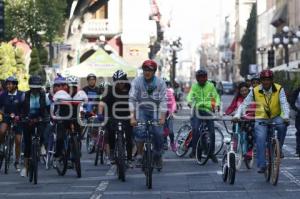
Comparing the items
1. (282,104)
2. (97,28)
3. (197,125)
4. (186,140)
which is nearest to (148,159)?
(282,104)

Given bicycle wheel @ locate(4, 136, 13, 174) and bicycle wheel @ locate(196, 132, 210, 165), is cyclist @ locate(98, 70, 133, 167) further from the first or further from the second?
bicycle wheel @ locate(196, 132, 210, 165)

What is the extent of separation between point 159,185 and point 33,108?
8.70ft

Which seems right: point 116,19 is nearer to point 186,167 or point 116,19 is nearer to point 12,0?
point 12,0

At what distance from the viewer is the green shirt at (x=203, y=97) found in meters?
17.4

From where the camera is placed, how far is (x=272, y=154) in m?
13.0

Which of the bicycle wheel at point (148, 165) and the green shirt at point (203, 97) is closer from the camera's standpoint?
the bicycle wheel at point (148, 165)

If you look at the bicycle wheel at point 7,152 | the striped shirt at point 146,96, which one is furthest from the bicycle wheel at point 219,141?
the striped shirt at point 146,96

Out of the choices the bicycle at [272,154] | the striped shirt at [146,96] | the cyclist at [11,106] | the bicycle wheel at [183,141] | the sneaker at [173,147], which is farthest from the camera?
the sneaker at [173,147]

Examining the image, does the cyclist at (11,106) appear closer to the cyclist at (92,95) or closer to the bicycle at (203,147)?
the bicycle at (203,147)

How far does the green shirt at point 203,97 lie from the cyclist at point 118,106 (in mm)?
2821

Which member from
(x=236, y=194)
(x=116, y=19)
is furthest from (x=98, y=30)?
(x=236, y=194)

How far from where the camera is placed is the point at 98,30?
59781 millimetres

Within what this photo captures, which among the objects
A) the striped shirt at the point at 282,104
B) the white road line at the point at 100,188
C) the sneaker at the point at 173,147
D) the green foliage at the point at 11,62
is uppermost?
the green foliage at the point at 11,62

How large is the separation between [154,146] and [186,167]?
3.27m
